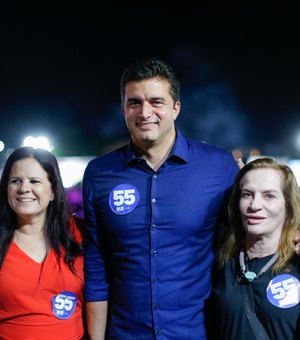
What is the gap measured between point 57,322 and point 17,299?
0.27 m

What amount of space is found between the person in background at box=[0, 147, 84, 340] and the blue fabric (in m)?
0.17

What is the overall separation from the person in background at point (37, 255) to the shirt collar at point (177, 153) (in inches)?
21.7

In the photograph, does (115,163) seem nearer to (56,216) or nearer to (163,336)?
(56,216)

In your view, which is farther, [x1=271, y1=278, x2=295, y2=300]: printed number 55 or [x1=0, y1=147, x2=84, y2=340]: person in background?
[x1=0, y1=147, x2=84, y2=340]: person in background

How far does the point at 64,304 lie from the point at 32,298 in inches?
7.6

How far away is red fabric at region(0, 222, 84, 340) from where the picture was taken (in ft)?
8.17

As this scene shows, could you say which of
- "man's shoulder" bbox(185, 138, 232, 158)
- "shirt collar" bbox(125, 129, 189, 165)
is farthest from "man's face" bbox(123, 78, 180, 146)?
"man's shoulder" bbox(185, 138, 232, 158)

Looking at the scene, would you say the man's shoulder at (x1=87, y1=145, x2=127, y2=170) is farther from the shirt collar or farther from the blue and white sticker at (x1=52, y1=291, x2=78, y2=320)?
the blue and white sticker at (x1=52, y1=291, x2=78, y2=320)

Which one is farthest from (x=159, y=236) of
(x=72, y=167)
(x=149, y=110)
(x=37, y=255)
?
(x=72, y=167)

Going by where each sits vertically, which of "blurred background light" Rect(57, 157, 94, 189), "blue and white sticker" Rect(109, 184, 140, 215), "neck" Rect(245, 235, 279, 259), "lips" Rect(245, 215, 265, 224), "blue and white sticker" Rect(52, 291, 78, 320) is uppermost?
"blurred background light" Rect(57, 157, 94, 189)

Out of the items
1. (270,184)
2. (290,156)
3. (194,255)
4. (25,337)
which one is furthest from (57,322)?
(290,156)

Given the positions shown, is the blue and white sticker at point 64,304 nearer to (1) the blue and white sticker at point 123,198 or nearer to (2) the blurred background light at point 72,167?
(1) the blue and white sticker at point 123,198

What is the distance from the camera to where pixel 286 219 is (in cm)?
240

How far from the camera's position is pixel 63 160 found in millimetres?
23875
